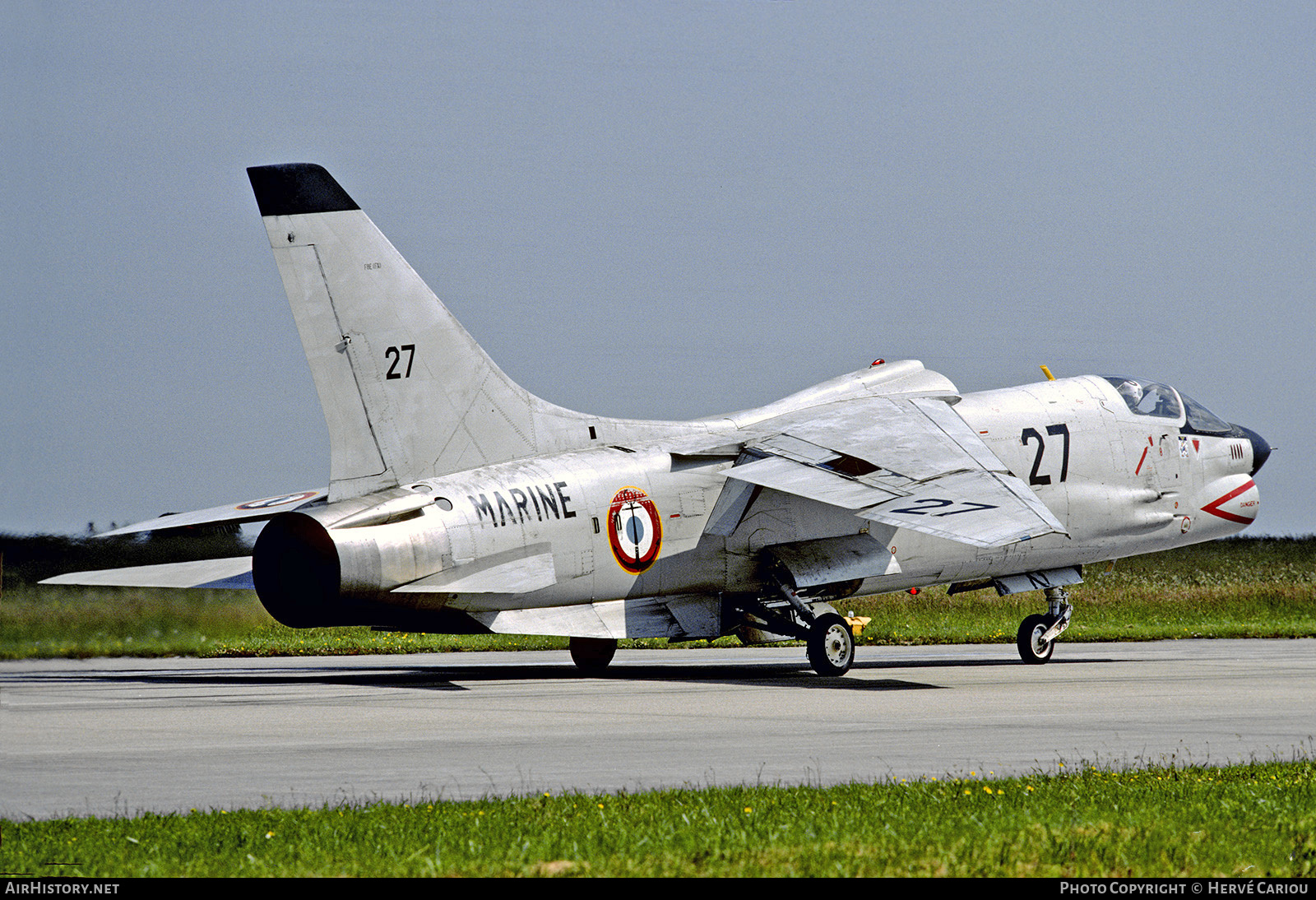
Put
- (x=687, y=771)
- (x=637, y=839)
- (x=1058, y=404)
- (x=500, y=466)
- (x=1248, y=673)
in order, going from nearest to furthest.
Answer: (x=637, y=839), (x=687, y=771), (x=500, y=466), (x=1248, y=673), (x=1058, y=404)

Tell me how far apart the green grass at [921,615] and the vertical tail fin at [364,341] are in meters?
2.42

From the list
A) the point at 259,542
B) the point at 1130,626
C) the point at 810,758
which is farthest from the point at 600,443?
the point at 1130,626

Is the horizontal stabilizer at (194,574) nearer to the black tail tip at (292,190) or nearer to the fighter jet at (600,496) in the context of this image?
the fighter jet at (600,496)

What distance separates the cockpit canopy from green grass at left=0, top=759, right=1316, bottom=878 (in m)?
14.8

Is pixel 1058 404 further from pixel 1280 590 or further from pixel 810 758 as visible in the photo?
pixel 1280 590

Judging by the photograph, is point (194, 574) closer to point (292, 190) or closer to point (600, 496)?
point (292, 190)

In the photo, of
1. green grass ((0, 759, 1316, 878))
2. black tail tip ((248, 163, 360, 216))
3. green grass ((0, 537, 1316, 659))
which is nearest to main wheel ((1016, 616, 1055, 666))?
green grass ((0, 537, 1316, 659))

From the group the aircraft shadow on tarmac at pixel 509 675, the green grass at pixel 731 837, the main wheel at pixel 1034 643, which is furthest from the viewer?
the main wheel at pixel 1034 643

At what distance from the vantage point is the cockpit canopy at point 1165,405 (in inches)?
896

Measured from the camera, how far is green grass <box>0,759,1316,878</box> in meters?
6.34

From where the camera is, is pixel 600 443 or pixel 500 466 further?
pixel 600 443

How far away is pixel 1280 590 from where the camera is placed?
115 feet

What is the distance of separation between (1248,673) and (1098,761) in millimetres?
10023

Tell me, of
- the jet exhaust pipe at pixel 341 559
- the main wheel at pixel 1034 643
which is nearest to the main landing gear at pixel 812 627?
the main wheel at pixel 1034 643
